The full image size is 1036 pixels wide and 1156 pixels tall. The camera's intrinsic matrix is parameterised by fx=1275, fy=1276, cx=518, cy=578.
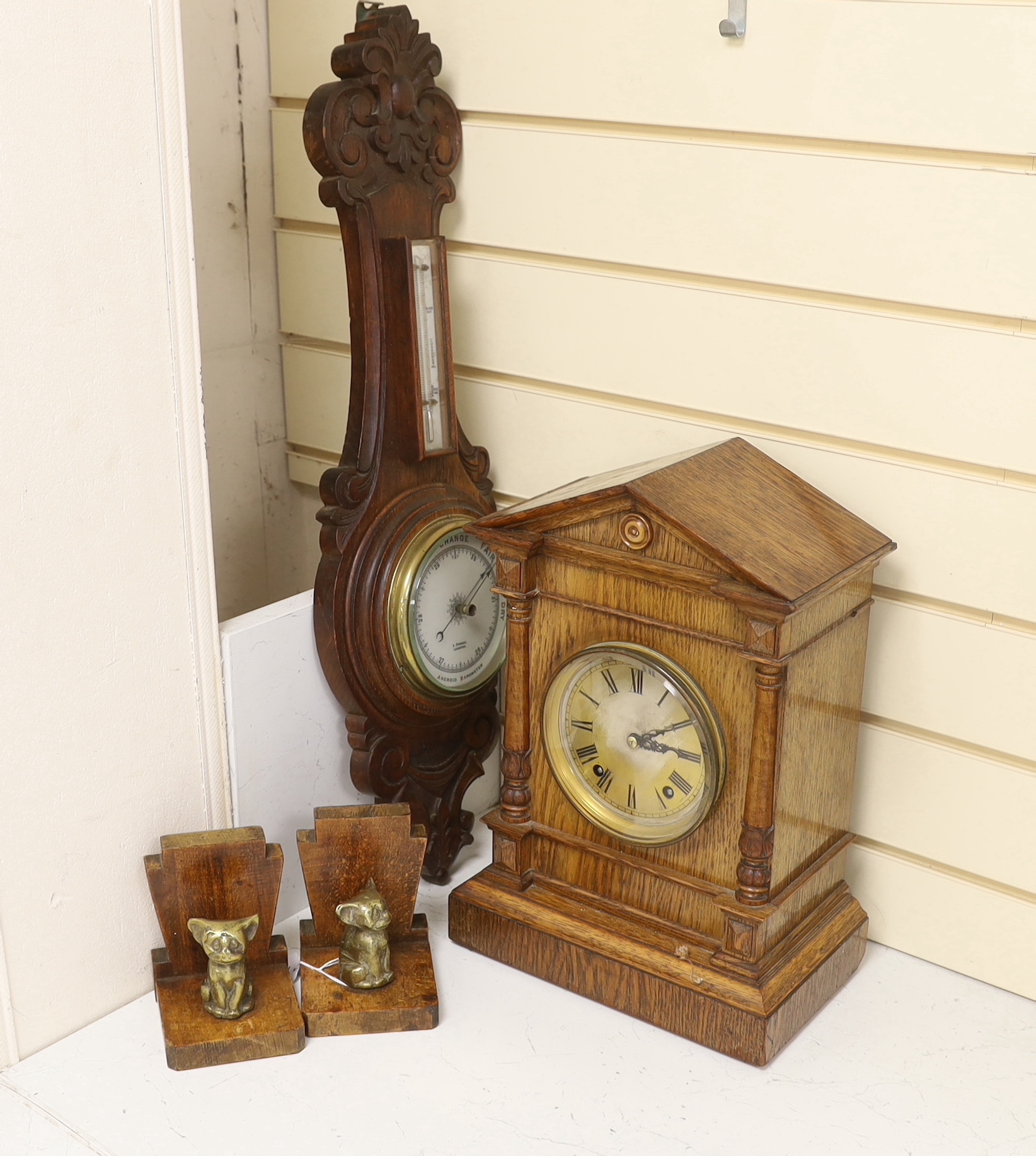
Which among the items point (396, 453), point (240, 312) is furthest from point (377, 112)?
point (240, 312)

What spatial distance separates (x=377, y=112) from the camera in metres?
1.42

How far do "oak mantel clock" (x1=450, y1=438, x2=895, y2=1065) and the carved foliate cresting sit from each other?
418 millimetres

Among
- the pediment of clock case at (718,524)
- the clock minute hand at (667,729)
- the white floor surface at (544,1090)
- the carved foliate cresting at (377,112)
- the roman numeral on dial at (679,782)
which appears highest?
the carved foliate cresting at (377,112)

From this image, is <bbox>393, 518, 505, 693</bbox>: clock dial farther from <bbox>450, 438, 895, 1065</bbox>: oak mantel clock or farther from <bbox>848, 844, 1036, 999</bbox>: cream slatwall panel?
<bbox>848, 844, 1036, 999</bbox>: cream slatwall panel

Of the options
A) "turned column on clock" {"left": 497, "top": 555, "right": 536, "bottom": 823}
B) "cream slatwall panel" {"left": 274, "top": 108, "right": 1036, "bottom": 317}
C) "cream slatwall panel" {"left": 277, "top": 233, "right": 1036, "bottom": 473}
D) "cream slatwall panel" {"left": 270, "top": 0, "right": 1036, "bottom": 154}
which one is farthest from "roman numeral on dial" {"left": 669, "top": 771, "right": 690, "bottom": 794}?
"cream slatwall panel" {"left": 270, "top": 0, "right": 1036, "bottom": 154}

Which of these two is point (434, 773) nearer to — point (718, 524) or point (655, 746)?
point (655, 746)

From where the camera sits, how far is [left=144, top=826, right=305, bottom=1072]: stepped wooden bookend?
127 centimetres

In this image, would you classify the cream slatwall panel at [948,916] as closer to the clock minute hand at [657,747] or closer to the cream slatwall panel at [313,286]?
the clock minute hand at [657,747]

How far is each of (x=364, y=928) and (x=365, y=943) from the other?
0.6 inches

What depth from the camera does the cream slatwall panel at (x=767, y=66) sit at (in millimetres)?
1222

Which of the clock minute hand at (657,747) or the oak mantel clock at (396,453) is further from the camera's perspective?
the oak mantel clock at (396,453)

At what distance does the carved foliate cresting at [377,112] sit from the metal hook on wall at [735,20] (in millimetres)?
358

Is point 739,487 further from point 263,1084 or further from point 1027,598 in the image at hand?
point 263,1084

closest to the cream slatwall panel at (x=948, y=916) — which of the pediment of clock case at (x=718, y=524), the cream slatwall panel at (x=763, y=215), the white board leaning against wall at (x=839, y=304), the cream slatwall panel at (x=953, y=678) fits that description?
the white board leaning against wall at (x=839, y=304)
